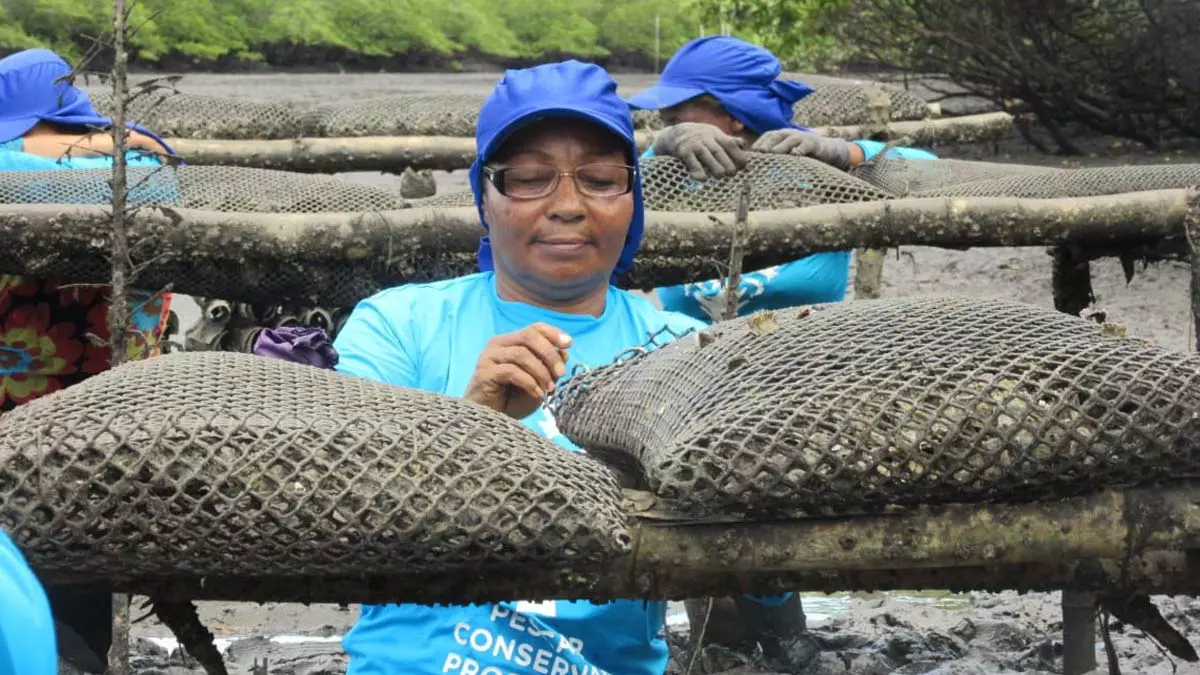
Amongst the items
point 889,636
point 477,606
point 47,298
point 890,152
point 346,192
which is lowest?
point 889,636

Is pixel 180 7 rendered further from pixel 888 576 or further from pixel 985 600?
pixel 888 576

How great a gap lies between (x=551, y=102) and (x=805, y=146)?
1.71m

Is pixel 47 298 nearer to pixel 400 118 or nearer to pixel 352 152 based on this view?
pixel 352 152

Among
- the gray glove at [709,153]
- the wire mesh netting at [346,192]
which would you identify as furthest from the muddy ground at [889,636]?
the gray glove at [709,153]

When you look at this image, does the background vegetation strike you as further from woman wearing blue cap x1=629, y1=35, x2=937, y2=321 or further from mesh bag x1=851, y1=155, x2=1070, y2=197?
mesh bag x1=851, y1=155, x2=1070, y2=197

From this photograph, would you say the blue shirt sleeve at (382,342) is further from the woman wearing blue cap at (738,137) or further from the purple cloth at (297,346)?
the woman wearing blue cap at (738,137)

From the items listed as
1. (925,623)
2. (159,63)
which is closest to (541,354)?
(925,623)

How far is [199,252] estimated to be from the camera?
11.7 feet

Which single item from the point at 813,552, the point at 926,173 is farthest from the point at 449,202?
the point at 813,552

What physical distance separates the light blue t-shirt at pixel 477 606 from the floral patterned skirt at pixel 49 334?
142cm

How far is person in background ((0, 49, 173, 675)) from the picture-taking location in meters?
4.17

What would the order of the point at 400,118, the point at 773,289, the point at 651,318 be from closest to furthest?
the point at 651,318 < the point at 773,289 < the point at 400,118

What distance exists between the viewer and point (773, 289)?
4.25m

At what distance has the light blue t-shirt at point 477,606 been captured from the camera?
8.32ft
